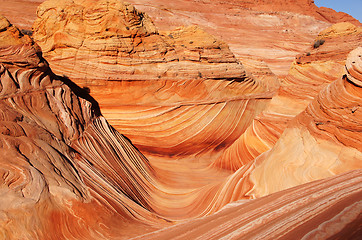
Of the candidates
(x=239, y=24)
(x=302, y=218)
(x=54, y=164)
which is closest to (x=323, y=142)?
(x=302, y=218)

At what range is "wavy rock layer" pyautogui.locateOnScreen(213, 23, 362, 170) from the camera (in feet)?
16.7

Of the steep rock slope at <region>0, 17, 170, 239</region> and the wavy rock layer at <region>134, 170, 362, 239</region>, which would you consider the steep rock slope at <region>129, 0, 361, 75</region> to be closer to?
the steep rock slope at <region>0, 17, 170, 239</region>

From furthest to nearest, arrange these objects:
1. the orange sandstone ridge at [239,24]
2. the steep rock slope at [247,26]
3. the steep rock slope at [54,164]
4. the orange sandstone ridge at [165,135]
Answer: the steep rock slope at [247,26]
the orange sandstone ridge at [239,24]
the steep rock slope at [54,164]
the orange sandstone ridge at [165,135]

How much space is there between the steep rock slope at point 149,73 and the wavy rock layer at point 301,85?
1.05 m

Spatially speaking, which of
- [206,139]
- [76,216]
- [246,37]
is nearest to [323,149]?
[76,216]

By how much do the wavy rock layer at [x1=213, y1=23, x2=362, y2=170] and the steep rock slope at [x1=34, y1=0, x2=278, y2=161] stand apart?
3.43ft

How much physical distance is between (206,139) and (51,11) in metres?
3.96

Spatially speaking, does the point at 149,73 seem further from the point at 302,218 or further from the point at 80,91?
the point at 302,218

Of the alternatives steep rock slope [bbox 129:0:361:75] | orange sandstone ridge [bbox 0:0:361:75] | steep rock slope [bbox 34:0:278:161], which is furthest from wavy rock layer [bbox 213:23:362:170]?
steep rock slope [bbox 129:0:361:75]

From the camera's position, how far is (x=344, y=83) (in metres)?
3.45

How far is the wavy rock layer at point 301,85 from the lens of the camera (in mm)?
5081

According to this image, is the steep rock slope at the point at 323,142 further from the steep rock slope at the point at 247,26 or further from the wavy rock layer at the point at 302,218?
the steep rock slope at the point at 247,26

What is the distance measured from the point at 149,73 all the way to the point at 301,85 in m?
2.80

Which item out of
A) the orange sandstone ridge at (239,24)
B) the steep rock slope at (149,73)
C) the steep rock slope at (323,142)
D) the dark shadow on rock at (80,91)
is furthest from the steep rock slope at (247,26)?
the steep rock slope at (323,142)
